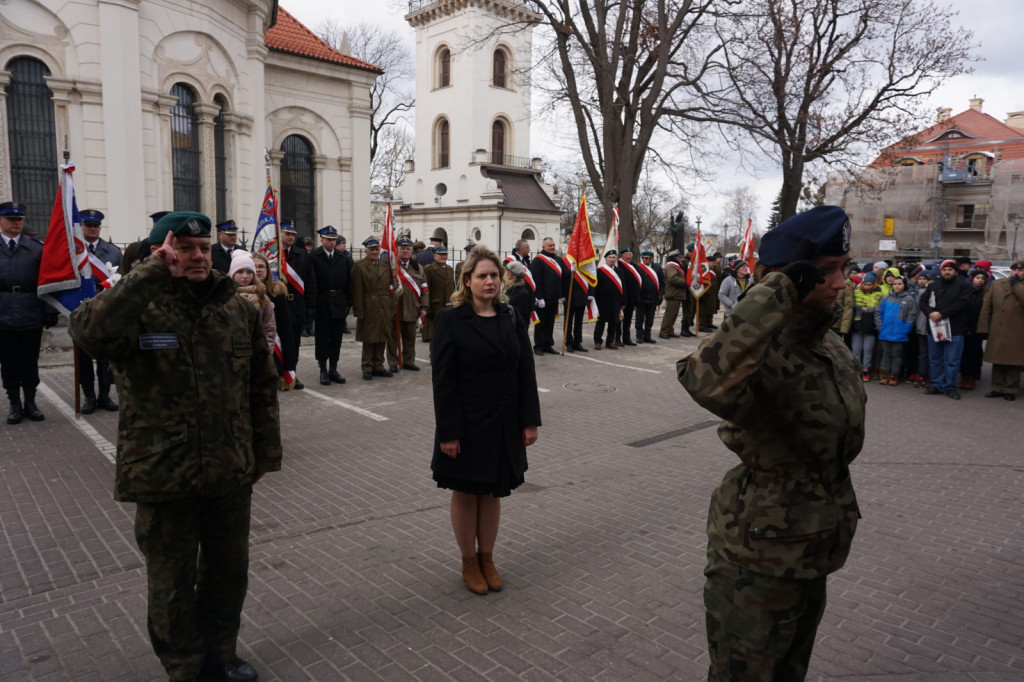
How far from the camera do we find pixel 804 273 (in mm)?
2205

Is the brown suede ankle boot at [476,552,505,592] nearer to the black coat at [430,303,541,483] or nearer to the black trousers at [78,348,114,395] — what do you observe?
the black coat at [430,303,541,483]

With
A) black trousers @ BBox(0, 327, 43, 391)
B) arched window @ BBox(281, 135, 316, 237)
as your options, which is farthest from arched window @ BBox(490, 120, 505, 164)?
black trousers @ BBox(0, 327, 43, 391)

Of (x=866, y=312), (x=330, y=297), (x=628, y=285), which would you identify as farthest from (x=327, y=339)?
(x=866, y=312)

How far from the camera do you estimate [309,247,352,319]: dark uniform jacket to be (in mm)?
10680

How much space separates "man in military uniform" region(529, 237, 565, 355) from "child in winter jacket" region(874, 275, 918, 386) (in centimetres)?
592

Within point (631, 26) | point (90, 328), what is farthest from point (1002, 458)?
point (631, 26)

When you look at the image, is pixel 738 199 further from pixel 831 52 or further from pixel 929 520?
pixel 929 520

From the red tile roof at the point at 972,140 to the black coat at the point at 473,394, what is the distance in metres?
51.0

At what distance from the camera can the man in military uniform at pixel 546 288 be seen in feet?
47.1

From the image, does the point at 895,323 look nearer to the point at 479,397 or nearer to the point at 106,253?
the point at 479,397

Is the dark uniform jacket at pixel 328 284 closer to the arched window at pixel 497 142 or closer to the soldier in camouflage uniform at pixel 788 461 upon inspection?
the soldier in camouflage uniform at pixel 788 461

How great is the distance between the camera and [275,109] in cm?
2281

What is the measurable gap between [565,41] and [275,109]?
→ 984 cm

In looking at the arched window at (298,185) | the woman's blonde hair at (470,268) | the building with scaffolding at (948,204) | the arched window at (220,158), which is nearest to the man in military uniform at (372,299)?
the woman's blonde hair at (470,268)
